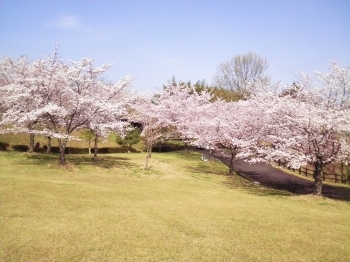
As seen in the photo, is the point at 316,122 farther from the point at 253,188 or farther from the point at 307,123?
the point at 253,188

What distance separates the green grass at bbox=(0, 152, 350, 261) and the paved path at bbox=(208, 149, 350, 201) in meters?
5.77

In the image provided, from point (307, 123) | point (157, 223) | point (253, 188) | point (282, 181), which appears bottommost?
point (282, 181)

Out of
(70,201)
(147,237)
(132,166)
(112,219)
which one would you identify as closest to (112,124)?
(132,166)

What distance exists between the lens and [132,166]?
2433cm

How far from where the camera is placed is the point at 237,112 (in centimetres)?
2864

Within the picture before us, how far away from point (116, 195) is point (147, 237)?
17.7 ft

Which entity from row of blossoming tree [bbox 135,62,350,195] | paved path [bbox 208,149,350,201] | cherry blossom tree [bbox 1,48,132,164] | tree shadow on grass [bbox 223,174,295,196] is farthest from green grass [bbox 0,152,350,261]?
paved path [bbox 208,149,350,201]

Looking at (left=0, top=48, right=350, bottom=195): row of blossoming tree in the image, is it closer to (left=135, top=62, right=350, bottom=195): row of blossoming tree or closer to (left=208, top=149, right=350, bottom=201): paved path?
(left=135, top=62, right=350, bottom=195): row of blossoming tree

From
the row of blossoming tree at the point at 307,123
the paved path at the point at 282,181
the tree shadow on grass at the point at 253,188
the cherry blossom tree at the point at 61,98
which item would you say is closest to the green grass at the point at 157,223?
the tree shadow on grass at the point at 253,188

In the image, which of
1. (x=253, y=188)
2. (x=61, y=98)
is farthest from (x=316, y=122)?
(x=61, y=98)

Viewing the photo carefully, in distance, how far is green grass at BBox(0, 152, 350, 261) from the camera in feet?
25.3

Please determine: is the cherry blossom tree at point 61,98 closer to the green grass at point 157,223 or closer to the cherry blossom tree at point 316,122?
the green grass at point 157,223

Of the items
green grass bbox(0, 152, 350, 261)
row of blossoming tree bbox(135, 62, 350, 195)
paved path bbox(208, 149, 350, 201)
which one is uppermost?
row of blossoming tree bbox(135, 62, 350, 195)

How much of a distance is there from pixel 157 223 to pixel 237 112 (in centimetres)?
2043
